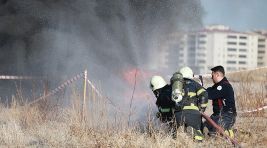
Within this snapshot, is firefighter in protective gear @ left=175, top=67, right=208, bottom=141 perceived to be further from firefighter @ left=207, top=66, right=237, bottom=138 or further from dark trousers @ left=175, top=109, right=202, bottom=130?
firefighter @ left=207, top=66, right=237, bottom=138

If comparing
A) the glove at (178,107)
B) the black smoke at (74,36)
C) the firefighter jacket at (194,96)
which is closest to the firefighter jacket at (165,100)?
the glove at (178,107)

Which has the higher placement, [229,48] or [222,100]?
[229,48]

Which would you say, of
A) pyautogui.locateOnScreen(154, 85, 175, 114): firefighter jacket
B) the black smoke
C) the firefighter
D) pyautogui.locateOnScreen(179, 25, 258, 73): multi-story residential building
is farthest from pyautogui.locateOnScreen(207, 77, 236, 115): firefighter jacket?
pyautogui.locateOnScreen(179, 25, 258, 73): multi-story residential building

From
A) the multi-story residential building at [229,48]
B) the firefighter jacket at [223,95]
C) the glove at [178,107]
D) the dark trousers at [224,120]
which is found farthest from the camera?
the multi-story residential building at [229,48]

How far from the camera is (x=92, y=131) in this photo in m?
8.66

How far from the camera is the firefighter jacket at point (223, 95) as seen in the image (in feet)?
30.1

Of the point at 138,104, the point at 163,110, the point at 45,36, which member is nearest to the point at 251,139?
the point at 163,110

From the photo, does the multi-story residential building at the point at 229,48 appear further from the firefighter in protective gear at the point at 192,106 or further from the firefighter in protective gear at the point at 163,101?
the firefighter in protective gear at the point at 192,106

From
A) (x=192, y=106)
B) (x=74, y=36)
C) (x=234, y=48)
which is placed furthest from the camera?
(x=234, y=48)

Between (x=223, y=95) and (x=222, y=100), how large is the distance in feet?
0.43

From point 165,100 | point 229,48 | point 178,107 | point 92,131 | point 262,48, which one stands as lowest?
point 92,131

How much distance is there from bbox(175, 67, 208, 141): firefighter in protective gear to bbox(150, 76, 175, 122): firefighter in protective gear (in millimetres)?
207

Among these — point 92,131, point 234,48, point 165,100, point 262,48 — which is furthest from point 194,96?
point 234,48

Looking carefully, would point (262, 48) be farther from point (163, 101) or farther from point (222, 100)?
point (163, 101)
